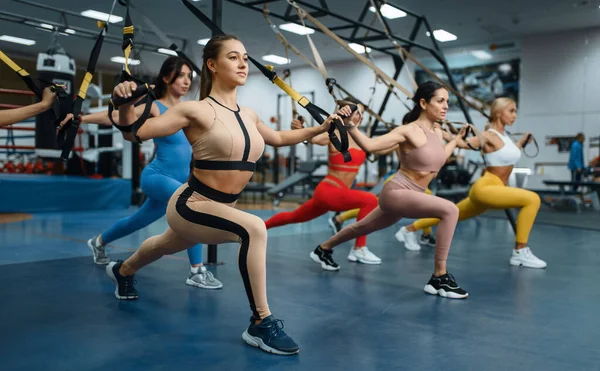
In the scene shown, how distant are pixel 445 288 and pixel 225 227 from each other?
5.27ft

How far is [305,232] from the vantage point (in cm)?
602

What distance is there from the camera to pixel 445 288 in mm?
3033

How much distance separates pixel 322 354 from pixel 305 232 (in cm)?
401

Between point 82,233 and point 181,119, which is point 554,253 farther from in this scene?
point 82,233

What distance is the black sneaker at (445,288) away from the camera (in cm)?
299

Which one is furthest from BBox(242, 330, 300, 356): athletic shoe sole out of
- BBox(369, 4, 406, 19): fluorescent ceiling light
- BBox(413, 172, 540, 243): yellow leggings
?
BBox(369, 4, 406, 19): fluorescent ceiling light

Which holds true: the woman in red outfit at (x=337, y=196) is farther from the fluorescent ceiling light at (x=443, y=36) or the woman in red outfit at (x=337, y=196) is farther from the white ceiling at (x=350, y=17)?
the fluorescent ceiling light at (x=443, y=36)

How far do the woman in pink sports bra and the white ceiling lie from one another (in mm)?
→ 6521

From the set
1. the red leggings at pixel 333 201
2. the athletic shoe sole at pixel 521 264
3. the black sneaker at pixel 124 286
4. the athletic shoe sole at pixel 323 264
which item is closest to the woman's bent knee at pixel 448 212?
the red leggings at pixel 333 201

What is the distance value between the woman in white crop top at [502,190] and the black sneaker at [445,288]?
1.17 metres

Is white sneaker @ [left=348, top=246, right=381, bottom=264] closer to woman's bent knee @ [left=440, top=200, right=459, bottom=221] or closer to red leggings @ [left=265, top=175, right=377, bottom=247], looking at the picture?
red leggings @ [left=265, top=175, right=377, bottom=247]

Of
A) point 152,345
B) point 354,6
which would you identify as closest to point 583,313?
point 152,345

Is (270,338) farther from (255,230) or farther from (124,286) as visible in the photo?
(124,286)

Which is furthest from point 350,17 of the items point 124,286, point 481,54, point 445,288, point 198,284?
point 124,286
